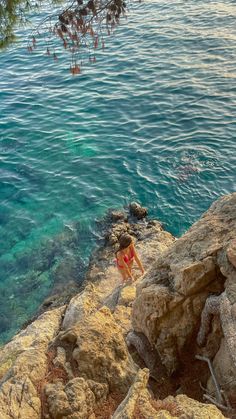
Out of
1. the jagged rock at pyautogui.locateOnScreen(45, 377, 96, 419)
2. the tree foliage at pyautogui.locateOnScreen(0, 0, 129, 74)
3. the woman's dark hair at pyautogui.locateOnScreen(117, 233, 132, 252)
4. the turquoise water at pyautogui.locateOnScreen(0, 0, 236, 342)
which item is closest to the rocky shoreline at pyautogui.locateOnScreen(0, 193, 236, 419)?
the jagged rock at pyautogui.locateOnScreen(45, 377, 96, 419)

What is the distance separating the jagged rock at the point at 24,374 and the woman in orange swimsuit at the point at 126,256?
12.5ft

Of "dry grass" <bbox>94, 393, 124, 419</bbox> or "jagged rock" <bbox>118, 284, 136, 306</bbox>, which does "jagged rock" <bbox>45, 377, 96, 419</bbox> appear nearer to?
"dry grass" <bbox>94, 393, 124, 419</bbox>

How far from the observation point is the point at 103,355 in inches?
388

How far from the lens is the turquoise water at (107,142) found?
2017cm

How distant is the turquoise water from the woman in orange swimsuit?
3.56 m

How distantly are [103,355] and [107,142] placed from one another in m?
17.5

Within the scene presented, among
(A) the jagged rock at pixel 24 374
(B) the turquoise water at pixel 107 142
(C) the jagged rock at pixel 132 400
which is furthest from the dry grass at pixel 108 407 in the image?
(B) the turquoise water at pixel 107 142

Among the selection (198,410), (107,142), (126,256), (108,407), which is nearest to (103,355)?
(108,407)

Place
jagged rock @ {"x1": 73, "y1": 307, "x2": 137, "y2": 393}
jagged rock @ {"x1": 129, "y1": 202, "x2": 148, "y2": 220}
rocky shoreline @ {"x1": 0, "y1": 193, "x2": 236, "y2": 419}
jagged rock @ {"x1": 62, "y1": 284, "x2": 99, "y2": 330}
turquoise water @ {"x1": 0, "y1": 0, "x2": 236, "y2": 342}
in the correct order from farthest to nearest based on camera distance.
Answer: jagged rock @ {"x1": 129, "y1": 202, "x2": 148, "y2": 220} → turquoise water @ {"x1": 0, "y1": 0, "x2": 236, "y2": 342} → jagged rock @ {"x1": 62, "y1": 284, "x2": 99, "y2": 330} → jagged rock @ {"x1": 73, "y1": 307, "x2": 137, "y2": 393} → rocky shoreline @ {"x1": 0, "y1": 193, "x2": 236, "y2": 419}

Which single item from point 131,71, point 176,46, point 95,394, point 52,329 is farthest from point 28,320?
point 176,46

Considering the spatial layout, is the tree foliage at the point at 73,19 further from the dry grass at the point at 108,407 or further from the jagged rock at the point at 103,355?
the dry grass at the point at 108,407

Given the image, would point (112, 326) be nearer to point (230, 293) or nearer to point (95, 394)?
point (95, 394)

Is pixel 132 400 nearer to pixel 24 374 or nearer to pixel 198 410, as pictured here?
pixel 198 410

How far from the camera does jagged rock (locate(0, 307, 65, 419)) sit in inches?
333
